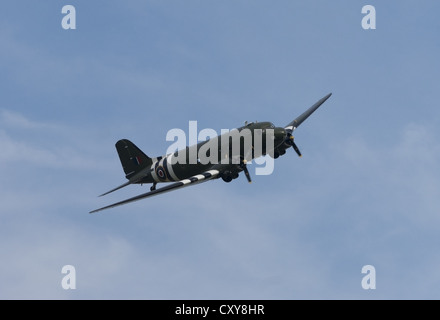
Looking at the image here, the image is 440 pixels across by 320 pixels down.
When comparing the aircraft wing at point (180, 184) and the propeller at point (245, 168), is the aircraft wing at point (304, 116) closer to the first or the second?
the propeller at point (245, 168)

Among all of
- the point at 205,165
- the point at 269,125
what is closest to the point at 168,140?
the point at 205,165

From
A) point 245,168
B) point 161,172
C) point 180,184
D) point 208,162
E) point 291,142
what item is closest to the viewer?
point 180,184

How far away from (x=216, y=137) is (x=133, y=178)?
12.6 m

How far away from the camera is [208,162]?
56.2m

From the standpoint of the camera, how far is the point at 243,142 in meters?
55.3

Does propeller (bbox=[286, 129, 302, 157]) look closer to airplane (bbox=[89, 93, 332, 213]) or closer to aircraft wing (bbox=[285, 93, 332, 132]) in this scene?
airplane (bbox=[89, 93, 332, 213])

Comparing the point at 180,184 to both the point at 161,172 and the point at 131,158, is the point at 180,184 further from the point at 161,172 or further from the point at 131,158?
the point at 131,158

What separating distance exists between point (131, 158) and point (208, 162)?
1223 cm

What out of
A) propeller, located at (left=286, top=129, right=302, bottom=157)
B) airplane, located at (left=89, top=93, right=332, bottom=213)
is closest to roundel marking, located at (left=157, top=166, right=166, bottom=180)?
airplane, located at (left=89, top=93, right=332, bottom=213)

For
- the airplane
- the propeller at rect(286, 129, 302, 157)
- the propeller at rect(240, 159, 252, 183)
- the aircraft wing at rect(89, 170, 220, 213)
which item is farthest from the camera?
the propeller at rect(286, 129, 302, 157)

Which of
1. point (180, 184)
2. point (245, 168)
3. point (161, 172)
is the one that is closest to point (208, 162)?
point (245, 168)

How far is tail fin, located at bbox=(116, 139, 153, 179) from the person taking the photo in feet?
212

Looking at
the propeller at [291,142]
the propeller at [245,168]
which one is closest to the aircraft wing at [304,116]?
the propeller at [291,142]

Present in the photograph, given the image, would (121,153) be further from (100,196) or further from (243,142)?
(243,142)
